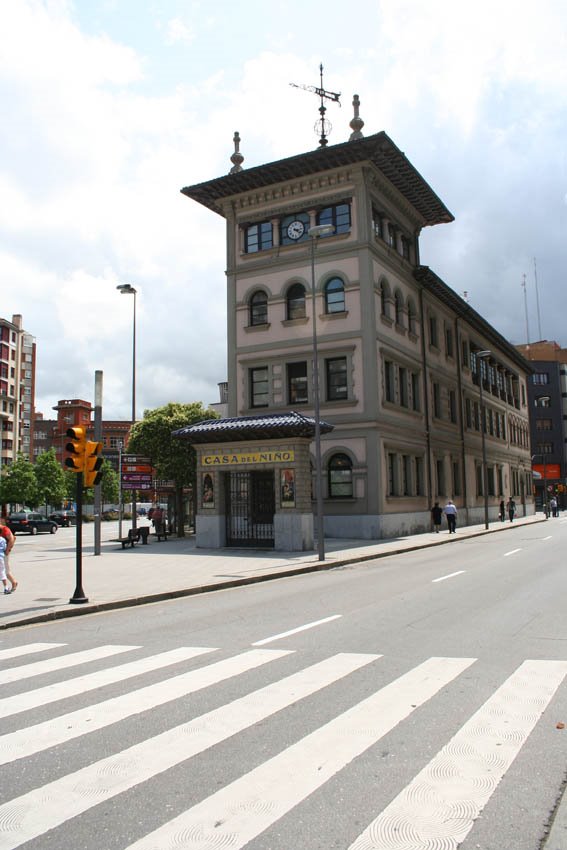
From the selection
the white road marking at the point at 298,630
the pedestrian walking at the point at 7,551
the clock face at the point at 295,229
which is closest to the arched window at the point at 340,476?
the clock face at the point at 295,229

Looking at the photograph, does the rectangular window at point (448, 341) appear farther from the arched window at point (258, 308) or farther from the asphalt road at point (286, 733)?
the asphalt road at point (286, 733)

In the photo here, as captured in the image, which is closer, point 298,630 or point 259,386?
point 298,630

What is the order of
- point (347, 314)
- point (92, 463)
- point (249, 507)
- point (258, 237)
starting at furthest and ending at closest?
point (258, 237) < point (347, 314) < point (249, 507) < point (92, 463)

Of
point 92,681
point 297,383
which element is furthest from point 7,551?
point 297,383

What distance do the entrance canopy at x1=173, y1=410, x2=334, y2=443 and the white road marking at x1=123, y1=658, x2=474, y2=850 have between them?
17.9 metres

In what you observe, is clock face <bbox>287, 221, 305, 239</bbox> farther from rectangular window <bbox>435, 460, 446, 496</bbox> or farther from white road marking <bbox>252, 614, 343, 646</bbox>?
white road marking <bbox>252, 614, 343, 646</bbox>

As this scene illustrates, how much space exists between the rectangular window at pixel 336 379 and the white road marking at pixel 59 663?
2435 cm

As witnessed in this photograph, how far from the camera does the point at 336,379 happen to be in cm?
3231

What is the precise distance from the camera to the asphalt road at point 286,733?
372 centimetres

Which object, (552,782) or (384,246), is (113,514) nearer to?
(384,246)

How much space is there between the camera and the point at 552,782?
13.8 feet

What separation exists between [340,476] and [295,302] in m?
8.55

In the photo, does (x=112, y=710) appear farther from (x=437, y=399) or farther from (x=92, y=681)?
(x=437, y=399)

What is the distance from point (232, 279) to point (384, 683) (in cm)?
3036
